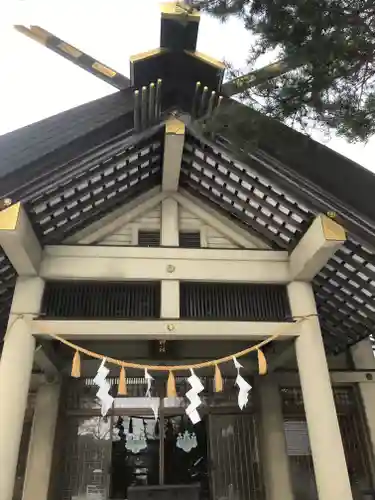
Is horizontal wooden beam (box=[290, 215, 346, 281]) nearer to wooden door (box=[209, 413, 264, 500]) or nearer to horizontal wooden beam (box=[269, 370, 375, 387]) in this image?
horizontal wooden beam (box=[269, 370, 375, 387])

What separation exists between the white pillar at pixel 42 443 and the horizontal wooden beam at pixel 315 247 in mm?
3893

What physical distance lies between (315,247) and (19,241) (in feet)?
9.80

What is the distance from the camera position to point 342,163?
6.83 meters

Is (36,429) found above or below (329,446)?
above

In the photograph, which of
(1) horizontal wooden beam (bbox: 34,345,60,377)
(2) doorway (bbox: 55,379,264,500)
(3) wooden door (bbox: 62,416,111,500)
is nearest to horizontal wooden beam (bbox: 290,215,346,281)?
(2) doorway (bbox: 55,379,264,500)

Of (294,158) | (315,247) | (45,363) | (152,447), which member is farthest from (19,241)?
(152,447)

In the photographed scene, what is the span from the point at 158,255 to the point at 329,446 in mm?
2614

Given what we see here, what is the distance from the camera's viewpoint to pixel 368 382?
A: 22.6 feet

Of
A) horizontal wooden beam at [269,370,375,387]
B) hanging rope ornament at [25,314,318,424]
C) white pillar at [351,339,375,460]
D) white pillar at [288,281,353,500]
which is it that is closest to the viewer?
white pillar at [288,281,353,500]

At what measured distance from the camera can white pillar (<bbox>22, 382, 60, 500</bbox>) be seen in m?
5.81

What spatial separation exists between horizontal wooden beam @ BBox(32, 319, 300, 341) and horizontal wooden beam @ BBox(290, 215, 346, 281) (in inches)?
28.2

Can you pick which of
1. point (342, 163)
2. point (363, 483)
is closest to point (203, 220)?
point (342, 163)

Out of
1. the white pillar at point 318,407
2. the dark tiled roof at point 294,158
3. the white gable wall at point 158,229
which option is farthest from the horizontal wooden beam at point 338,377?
the dark tiled roof at point 294,158

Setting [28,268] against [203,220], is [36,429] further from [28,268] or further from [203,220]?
[203,220]
